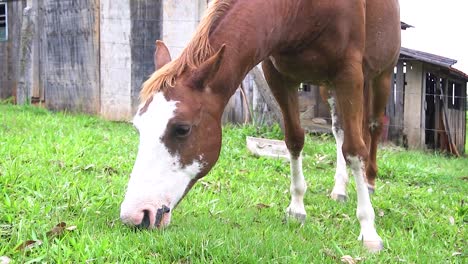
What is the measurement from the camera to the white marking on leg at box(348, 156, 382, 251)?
11.3 feet

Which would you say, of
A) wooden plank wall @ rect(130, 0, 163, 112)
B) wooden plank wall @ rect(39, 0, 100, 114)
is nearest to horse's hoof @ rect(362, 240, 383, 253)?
wooden plank wall @ rect(130, 0, 163, 112)

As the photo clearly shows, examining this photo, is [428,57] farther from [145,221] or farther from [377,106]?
[145,221]

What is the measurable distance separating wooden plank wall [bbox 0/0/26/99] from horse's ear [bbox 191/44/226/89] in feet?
29.5

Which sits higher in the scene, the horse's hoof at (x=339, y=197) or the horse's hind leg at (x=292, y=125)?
the horse's hind leg at (x=292, y=125)

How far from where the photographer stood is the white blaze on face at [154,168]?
2750 millimetres

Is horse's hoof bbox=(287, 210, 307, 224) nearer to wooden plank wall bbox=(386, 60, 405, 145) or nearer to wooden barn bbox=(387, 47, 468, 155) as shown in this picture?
wooden barn bbox=(387, 47, 468, 155)

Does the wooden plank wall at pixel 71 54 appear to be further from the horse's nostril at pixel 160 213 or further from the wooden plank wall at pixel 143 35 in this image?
the horse's nostril at pixel 160 213

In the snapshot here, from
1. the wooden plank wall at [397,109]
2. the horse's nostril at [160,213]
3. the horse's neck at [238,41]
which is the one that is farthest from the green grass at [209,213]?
the wooden plank wall at [397,109]

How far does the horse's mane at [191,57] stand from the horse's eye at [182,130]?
0.23 meters

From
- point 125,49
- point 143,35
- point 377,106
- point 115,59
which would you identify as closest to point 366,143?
point 377,106

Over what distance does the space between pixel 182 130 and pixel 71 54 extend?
752cm

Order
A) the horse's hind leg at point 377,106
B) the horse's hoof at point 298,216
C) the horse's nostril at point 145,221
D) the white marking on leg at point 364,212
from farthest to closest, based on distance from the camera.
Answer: the horse's hind leg at point 377,106
the horse's hoof at point 298,216
the white marking on leg at point 364,212
the horse's nostril at point 145,221

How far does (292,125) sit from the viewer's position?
166 inches

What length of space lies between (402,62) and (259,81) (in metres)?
4.23
